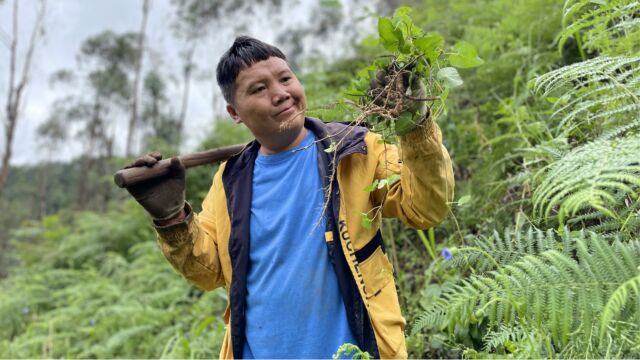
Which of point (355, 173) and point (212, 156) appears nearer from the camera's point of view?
point (355, 173)

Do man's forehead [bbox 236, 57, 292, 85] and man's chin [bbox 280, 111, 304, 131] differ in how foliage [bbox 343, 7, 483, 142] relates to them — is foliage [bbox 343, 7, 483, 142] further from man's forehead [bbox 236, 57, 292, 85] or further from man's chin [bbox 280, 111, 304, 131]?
man's forehead [bbox 236, 57, 292, 85]

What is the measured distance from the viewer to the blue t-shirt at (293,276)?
175 centimetres

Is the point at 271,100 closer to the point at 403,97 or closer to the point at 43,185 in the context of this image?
the point at 403,97

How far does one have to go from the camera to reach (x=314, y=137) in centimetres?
197

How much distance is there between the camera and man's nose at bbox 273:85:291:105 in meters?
1.83

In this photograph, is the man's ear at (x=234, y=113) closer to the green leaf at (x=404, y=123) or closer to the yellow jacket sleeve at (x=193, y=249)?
the yellow jacket sleeve at (x=193, y=249)

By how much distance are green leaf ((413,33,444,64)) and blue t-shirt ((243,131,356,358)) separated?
50 centimetres

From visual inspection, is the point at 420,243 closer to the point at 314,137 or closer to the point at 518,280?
the point at 314,137

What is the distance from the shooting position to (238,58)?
1.93 m

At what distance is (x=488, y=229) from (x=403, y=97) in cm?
160

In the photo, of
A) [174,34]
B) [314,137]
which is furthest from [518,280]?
[174,34]

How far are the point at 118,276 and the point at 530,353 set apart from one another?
6738 millimetres

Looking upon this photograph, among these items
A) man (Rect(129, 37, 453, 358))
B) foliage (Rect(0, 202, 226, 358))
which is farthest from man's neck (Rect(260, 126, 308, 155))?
foliage (Rect(0, 202, 226, 358))

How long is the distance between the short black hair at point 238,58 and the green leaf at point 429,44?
29.1 inches
